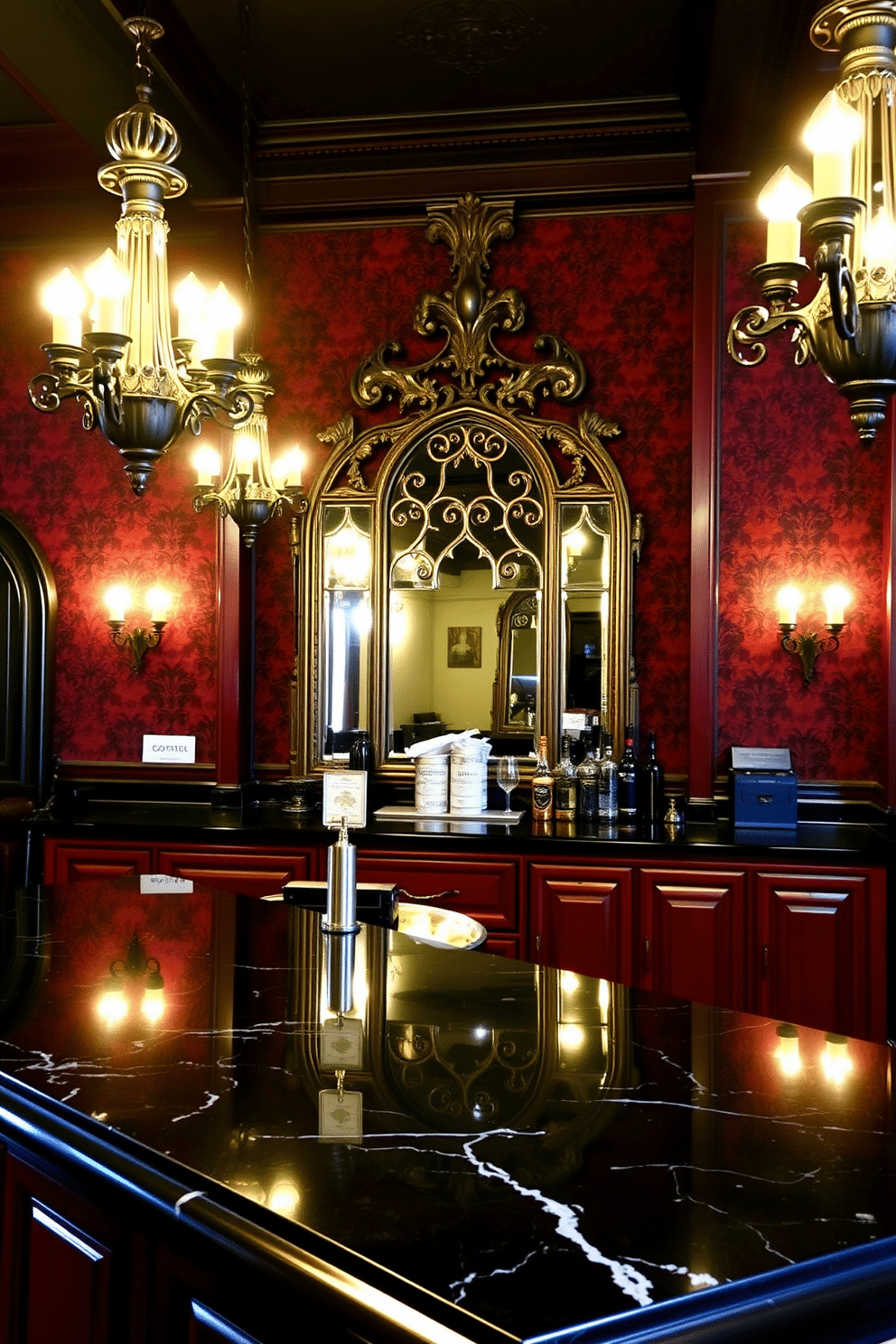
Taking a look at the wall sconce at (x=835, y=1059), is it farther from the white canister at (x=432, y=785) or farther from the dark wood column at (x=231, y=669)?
the dark wood column at (x=231, y=669)

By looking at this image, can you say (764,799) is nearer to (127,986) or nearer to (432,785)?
(432,785)

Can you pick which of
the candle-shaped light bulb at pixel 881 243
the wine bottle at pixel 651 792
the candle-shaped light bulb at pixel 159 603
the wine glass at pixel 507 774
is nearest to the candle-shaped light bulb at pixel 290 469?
the candle-shaped light bulb at pixel 159 603

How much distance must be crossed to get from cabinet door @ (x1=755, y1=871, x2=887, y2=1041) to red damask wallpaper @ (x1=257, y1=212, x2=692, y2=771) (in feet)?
2.96

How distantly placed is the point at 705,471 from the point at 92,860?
9.63ft

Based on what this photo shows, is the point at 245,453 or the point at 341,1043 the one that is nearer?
the point at 341,1043

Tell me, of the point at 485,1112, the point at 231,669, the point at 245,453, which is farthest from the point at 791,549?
the point at 485,1112

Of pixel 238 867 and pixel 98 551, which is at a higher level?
pixel 98 551

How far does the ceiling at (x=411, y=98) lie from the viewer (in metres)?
3.84

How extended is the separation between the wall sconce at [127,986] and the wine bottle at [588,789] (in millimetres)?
2375

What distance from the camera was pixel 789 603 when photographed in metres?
4.41

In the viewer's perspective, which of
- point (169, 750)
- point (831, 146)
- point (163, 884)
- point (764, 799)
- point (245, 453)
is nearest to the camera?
point (831, 146)

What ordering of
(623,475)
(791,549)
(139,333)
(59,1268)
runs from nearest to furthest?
(59,1268), (139,333), (791,549), (623,475)

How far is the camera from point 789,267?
6.56 ft

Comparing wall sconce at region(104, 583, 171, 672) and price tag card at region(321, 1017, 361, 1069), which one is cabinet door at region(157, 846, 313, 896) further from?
price tag card at region(321, 1017, 361, 1069)
